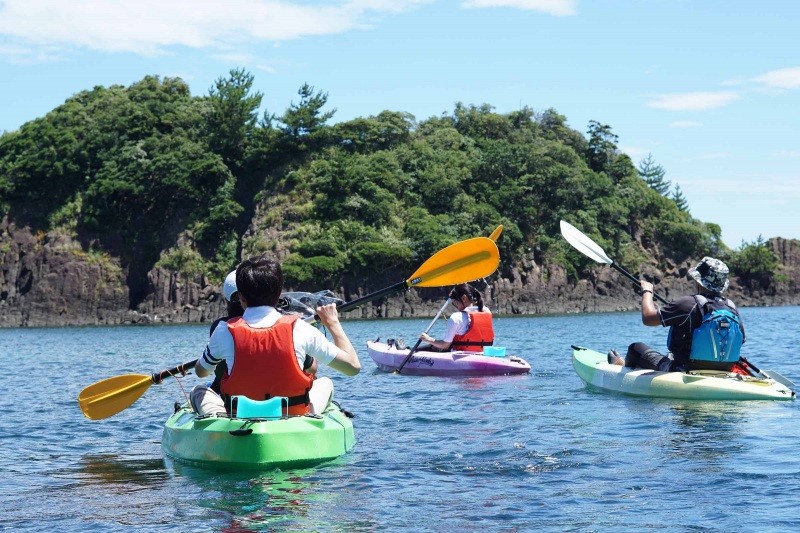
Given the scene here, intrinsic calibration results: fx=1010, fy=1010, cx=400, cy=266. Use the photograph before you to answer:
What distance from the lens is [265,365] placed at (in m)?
7.56

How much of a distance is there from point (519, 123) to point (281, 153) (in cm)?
2363

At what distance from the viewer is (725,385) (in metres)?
11.8

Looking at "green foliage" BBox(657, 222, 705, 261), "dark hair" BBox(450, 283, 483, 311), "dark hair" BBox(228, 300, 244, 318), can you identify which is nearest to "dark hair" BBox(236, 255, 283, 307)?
"dark hair" BBox(228, 300, 244, 318)

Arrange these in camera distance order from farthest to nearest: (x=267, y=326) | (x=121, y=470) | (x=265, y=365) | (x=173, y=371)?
(x=173, y=371) → (x=121, y=470) → (x=265, y=365) → (x=267, y=326)

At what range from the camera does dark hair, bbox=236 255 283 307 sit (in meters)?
7.25

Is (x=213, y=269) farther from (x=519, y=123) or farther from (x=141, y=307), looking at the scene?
(x=519, y=123)

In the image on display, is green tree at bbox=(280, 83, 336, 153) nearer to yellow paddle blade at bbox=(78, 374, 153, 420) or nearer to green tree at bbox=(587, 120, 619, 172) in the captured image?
green tree at bbox=(587, 120, 619, 172)

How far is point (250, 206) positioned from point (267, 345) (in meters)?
69.5

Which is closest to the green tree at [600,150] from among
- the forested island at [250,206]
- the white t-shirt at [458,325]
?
the forested island at [250,206]

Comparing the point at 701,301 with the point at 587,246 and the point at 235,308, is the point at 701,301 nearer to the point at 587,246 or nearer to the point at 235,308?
the point at 587,246

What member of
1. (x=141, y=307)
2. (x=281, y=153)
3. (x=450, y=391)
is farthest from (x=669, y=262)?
(x=450, y=391)

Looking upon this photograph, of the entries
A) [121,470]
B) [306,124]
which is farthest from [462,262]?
[306,124]

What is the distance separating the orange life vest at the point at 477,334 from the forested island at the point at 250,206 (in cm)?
4932

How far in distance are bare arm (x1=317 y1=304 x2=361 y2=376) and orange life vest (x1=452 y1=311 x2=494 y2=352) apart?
9.86 meters
